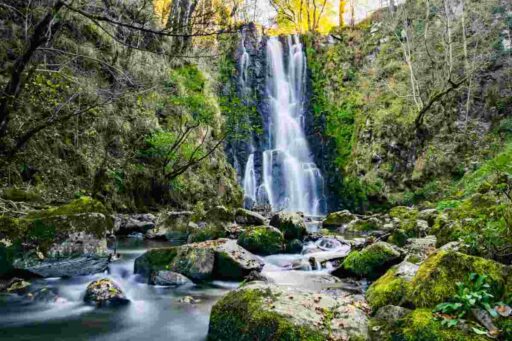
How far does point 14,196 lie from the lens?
7.80m

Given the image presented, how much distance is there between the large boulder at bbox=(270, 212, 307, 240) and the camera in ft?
34.6

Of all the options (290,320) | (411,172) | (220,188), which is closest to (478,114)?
(411,172)

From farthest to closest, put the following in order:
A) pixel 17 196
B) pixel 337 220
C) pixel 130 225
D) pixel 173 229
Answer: pixel 337 220 → pixel 130 225 → pixel 173 229 → pixel 17 196

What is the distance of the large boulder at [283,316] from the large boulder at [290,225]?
21.0ft

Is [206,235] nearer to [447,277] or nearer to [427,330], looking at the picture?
[447,277]

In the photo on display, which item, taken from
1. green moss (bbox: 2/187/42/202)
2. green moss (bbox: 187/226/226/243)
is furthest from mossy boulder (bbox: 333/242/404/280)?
green moss (bbox: 2/187/42/202)

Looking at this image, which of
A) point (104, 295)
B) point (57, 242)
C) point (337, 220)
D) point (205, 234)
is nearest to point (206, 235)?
point (205, 234)

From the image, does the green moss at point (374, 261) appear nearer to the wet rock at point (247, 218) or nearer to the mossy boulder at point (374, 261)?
the mossy boulder at point (374, 261)

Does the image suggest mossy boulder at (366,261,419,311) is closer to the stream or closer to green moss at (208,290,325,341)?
green moss at (208,290,325,341)

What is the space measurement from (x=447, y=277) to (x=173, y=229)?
27.7ft

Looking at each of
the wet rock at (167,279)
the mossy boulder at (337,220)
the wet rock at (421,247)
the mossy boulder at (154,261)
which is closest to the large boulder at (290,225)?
the wet rock at (421,247)

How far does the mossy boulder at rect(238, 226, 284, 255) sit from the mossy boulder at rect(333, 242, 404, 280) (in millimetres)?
2259

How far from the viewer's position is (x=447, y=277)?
3.41m

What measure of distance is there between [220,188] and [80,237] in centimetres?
1229
